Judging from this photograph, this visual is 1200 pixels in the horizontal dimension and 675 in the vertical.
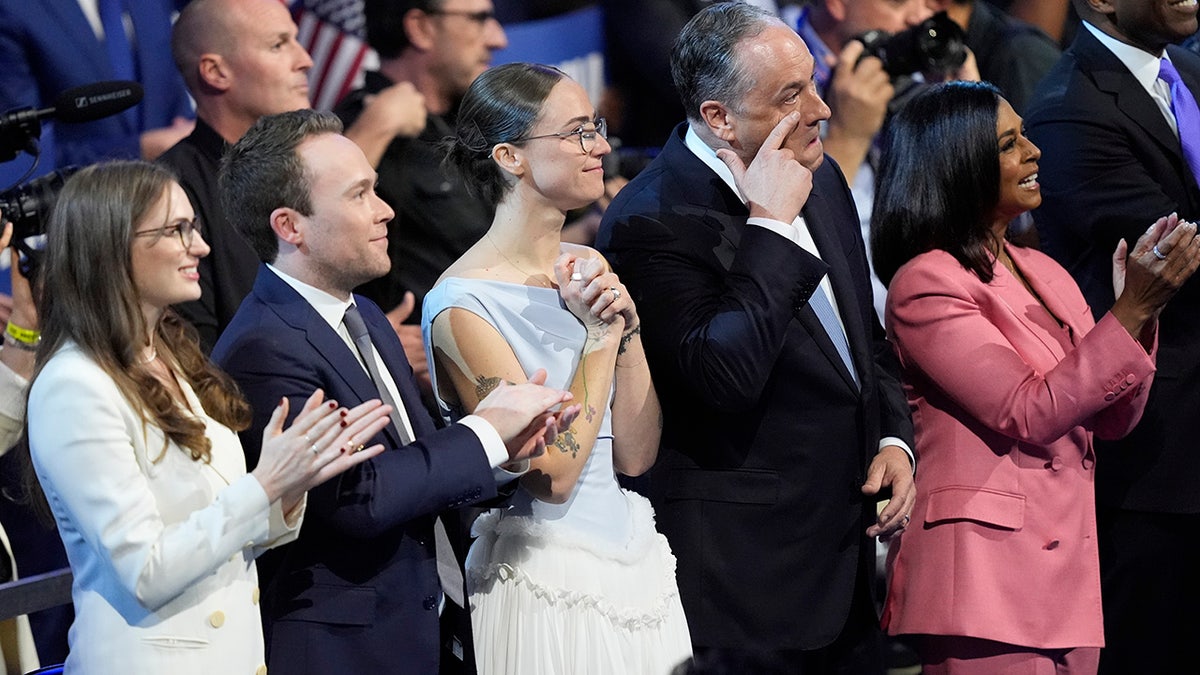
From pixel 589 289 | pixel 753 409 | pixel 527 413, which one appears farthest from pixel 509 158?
pixel 753 409

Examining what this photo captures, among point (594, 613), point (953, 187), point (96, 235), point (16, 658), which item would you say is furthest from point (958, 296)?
point (16, 658)

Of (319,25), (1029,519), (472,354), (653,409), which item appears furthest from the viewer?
(319,25)

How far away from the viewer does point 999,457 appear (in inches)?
123

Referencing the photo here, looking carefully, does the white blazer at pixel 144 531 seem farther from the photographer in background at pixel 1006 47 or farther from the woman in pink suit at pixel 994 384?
the photographer in background at pixel 1006 47

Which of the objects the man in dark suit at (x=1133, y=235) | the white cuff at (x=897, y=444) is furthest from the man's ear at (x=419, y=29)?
the white cuff at (x=897, y=444)

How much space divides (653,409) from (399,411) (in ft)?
1.67

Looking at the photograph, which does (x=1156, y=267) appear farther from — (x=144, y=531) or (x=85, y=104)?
(x=85, y=104)

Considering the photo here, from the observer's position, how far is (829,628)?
2979 millimetres

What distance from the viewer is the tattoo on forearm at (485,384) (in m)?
2.65

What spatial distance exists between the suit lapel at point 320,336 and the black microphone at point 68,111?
3.40 feet

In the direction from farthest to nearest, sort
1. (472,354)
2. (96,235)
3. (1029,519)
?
(1029,519), (472,354), (96,235)

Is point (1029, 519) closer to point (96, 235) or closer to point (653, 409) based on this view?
point (653, 409)

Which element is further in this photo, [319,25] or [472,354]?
[319,25]

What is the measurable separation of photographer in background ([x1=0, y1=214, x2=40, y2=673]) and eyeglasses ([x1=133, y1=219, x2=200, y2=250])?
517 millimetres
